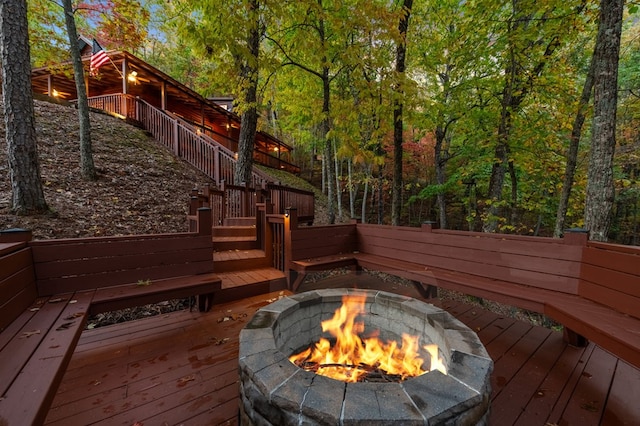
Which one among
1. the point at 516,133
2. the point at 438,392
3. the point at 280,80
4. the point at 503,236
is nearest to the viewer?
the point at 438,392

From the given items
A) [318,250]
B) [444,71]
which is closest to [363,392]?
[318,250]

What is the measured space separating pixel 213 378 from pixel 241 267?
238 cm

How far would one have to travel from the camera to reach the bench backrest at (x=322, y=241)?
14.0ft

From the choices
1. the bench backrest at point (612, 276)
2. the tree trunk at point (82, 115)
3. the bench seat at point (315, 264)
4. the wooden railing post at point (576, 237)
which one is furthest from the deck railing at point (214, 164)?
the bench backrest at point (612, 276)

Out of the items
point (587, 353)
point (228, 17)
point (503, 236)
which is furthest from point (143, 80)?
point (587, 353)

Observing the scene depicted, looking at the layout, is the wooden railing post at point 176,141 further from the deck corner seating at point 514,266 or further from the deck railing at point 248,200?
the deck corner seating at point 514,266

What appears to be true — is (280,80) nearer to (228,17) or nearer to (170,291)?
(228,17)

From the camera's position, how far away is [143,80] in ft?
42.8

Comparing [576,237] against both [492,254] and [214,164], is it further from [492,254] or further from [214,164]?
[214,164]

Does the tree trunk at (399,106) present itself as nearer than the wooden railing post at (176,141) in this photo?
Yes

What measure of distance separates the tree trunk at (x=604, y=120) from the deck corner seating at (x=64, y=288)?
16.3 ft

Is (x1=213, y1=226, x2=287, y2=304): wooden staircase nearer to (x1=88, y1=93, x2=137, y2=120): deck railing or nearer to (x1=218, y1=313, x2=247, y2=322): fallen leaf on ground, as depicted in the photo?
(x1=218, y1=313, x2=247, y2=322): fallen leaf on ground

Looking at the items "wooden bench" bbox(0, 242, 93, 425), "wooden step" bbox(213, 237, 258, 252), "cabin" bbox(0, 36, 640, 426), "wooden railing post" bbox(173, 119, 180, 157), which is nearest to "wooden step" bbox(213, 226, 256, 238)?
"wooden step" bbox(213, 237, 258, 252)

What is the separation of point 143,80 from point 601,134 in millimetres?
17017
